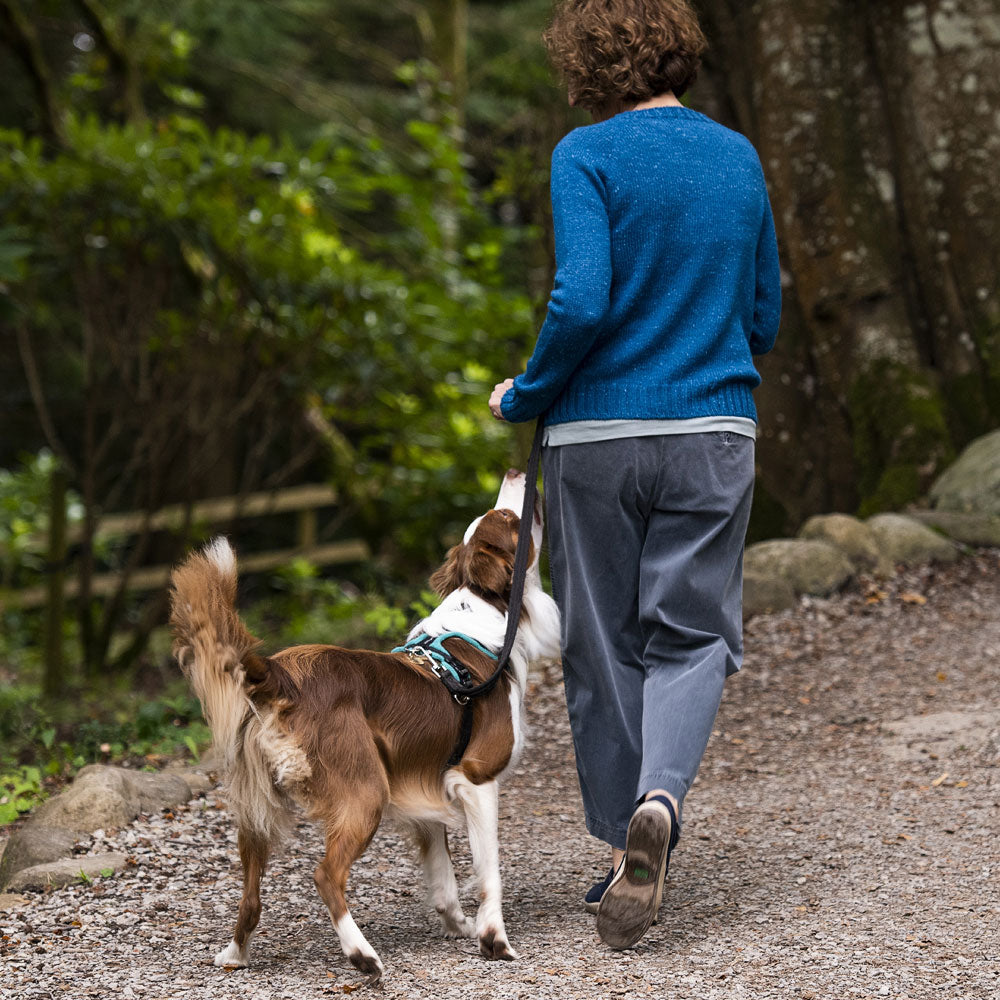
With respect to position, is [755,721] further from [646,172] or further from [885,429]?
[646,172]

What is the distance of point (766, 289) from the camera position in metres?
3.14

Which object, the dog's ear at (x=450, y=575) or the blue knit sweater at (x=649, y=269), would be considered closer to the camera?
the blue knit sweater at (x=649, y=269)

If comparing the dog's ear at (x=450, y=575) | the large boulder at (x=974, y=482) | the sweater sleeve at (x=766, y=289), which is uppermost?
the sweater sleeve at (x=766, y=289)

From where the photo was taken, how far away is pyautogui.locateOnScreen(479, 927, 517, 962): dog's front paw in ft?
9.32

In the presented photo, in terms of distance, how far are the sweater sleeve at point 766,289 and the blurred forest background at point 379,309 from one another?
2689mm

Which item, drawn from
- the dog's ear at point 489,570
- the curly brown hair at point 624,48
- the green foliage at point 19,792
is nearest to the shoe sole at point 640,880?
the dog's ear at point 489,570

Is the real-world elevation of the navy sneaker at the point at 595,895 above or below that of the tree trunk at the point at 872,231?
below

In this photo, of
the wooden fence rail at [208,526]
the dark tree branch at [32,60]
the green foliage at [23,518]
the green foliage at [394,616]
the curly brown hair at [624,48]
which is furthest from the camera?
the green foliage at [23,518]

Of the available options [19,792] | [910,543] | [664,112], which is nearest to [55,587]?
[19,792]

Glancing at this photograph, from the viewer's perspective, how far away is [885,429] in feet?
22.0

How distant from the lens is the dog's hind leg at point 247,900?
283 cm

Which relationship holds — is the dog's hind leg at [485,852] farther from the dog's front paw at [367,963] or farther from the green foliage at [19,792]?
the green foliage at [19,792]

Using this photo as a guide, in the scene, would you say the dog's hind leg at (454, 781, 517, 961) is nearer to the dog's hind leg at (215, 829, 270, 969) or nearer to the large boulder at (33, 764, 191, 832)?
the dog's hind leg at (215, 829, 270, 969)

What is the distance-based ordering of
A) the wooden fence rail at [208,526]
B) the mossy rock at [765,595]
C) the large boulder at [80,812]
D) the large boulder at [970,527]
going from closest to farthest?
the large boulder at [80,812], the mossy rock at [765,595], the large boulder at [970,527], the wooden fence rail at [208,526]
